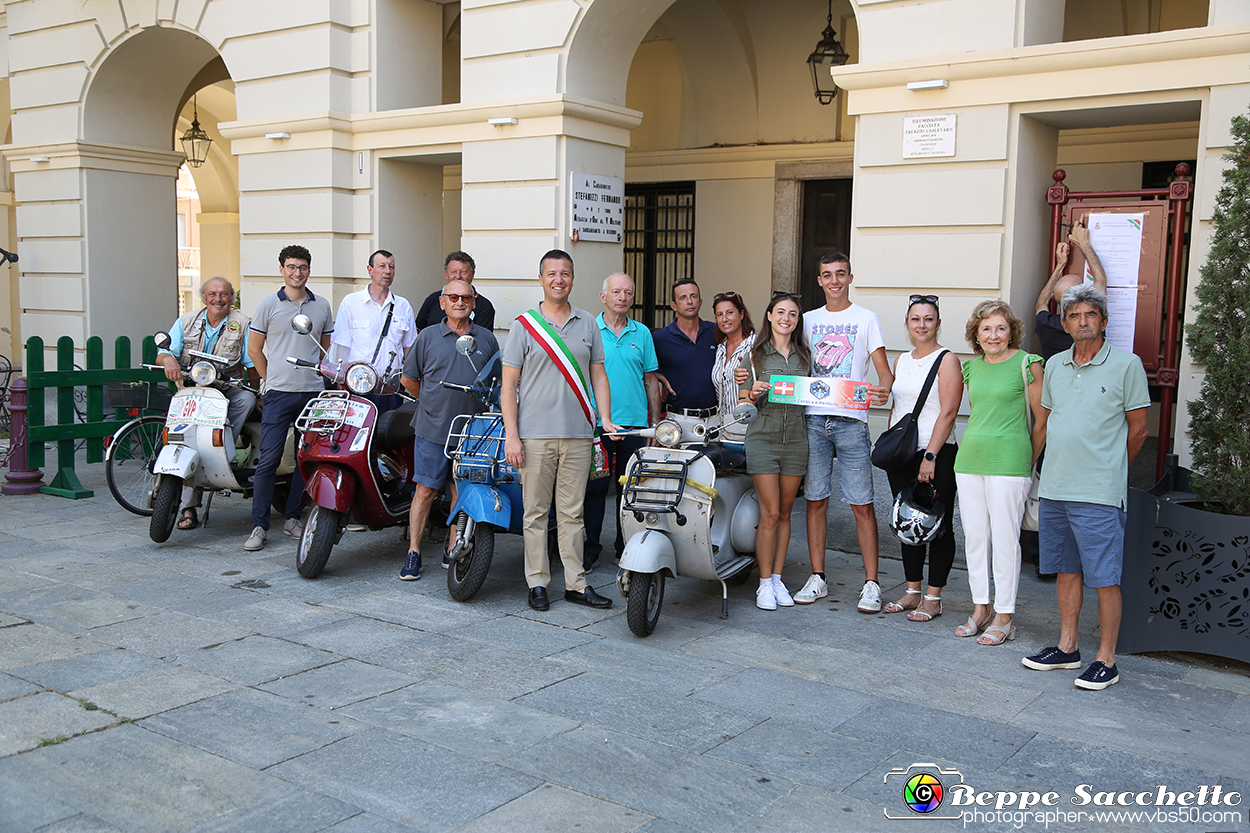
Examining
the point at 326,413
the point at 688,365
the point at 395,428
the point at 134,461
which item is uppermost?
the point at 688,365

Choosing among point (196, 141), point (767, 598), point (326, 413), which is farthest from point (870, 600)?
point (196, 141)

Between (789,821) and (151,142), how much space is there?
12.0 meters

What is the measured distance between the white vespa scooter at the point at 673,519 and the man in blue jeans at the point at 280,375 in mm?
2754

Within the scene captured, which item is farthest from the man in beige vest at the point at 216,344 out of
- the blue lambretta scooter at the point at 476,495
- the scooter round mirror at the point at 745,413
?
the scooter round mirror at the point at 745,413

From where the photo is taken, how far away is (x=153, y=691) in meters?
4.59

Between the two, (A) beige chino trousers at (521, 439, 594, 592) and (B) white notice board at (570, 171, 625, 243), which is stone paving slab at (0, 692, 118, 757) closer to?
(A) beige chino trousers at (521, 439, 594, 592)

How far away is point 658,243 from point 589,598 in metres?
7.49

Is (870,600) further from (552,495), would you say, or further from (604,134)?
(604,134)

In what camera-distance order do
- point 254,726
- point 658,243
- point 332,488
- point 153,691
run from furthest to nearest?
1. point 658,243
2. point 332,488
3. point 153,691
4. point 254,726

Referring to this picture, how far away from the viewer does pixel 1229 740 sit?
4.27m

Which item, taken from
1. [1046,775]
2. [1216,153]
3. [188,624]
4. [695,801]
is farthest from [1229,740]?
[188,624]

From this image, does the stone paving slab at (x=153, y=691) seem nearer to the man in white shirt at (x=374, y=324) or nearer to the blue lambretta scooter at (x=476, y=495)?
the blue lambretta scooter at (x=476, y=495)

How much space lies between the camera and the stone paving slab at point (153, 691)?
4.41m

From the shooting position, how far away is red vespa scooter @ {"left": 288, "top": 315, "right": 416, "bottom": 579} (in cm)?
645
